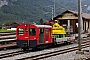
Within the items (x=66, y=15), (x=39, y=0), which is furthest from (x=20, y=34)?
(x=39, y=0)

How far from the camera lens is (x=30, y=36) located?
21.7 m

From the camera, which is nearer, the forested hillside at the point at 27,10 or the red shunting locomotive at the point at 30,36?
the red shunting locomotive at the point at 30,36

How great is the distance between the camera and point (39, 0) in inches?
7761

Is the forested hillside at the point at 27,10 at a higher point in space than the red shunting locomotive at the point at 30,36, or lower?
higher

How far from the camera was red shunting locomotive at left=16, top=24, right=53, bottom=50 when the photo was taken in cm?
2152

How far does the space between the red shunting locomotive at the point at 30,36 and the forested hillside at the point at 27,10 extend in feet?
349

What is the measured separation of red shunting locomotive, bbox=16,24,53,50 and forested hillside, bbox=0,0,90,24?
10625cm

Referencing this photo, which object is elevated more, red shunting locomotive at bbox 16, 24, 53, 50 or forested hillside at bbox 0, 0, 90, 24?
forested hillside at bbox 0, 0, 90, 24

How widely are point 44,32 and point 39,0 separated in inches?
6911

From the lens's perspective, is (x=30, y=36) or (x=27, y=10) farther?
(x=27, y=10)

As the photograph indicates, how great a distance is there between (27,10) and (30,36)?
146 m

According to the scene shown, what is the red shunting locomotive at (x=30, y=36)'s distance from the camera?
70.6 ft

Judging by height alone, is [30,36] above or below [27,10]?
below

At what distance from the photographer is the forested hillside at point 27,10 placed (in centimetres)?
13662
